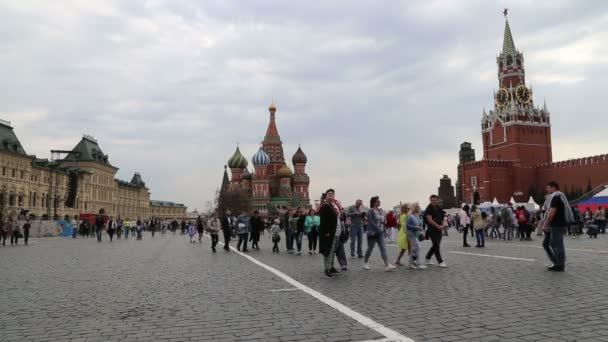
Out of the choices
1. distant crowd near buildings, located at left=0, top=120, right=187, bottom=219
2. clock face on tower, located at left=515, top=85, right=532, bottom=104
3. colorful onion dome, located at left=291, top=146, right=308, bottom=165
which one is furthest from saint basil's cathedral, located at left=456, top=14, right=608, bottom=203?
distant crowd near buildings, located at left=0, top=120, right=187, bottom=219

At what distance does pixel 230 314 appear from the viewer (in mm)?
5859

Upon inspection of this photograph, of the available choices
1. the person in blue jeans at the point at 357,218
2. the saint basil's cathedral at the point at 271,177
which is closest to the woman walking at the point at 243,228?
the person in blue jeans at the point at 357,218

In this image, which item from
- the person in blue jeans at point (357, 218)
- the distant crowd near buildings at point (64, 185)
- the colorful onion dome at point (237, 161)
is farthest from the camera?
the colorful onion dome at point (237, 161)

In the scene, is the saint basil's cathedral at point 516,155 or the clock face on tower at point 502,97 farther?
the clock face on tower at point 502,97

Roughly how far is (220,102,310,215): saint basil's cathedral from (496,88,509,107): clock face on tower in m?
44.8

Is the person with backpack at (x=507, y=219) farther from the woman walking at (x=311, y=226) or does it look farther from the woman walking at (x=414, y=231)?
the woman walking at (x=414, y=231)

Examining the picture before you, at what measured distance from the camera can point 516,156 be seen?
96.2m

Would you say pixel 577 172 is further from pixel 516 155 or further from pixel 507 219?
pixel 507 219

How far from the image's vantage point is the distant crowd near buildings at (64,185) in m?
56.2

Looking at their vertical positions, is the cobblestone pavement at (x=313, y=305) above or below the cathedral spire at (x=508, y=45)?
below

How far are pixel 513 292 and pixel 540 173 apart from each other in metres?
101

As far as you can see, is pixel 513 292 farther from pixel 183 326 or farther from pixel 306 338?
pixel 183 326

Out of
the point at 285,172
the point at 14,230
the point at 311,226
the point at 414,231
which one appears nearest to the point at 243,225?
the point at 311,226

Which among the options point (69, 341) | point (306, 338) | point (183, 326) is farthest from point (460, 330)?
point (69, 341)
